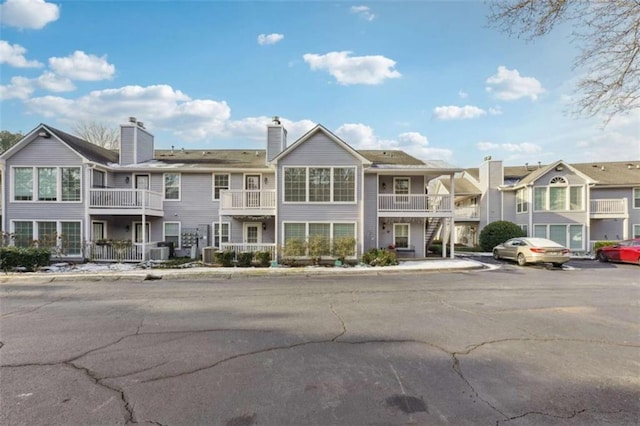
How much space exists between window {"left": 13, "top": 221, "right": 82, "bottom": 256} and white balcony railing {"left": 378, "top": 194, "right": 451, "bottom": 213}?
17024mm

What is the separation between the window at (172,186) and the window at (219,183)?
88.5 inches

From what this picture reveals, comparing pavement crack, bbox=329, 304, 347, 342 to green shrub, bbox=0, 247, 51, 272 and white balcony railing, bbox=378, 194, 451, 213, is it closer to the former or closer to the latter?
white balcony railing, bbox=378, 194, 451, 213

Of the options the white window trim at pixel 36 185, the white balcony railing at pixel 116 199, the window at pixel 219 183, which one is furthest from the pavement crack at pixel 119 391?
the white window trim at pixel 36 185

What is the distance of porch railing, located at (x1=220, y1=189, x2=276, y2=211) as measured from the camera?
17703 mm

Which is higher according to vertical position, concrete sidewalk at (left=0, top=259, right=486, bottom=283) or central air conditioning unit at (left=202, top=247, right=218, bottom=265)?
central air conditioning unit at (left=202, top=247, right=218, bottom=265)

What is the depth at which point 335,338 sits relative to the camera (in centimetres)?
563

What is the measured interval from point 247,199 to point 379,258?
7865 millimetres

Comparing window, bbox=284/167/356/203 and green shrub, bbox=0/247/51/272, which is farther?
window, bbox=284/167/356/203

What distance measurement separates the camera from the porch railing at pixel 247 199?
1770 cm

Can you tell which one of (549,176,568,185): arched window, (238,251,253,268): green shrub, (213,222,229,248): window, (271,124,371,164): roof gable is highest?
(271,124,371,164): roof gable

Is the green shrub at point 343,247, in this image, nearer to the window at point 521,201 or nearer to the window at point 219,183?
the window at point 219,183

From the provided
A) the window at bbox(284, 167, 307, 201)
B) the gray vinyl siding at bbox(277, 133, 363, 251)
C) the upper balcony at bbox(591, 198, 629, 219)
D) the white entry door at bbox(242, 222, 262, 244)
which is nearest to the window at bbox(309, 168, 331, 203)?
the gray vinyl siding at bbox(277, 133, 363, 251)

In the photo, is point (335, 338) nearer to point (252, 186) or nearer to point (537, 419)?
point (537, 419)

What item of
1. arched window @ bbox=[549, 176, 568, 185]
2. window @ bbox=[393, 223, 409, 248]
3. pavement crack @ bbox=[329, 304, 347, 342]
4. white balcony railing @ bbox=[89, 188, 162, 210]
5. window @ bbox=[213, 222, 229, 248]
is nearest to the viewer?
pavement crack @ bbox=[329, 304, 347, 342]
